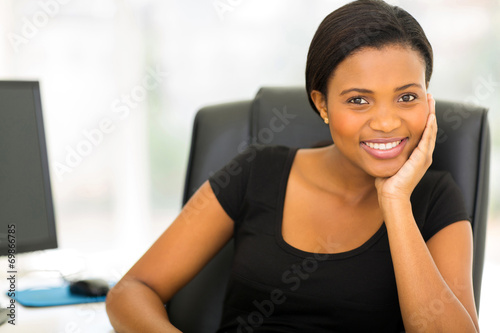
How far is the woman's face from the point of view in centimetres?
123

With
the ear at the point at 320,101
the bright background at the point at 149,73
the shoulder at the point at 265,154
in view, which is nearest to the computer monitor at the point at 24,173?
the shoulder at the point at 265,154

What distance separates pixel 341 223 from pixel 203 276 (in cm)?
39

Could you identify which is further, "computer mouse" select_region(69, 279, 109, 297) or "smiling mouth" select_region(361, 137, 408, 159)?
"computer mouse" select_region(69, 279, 109, 297)

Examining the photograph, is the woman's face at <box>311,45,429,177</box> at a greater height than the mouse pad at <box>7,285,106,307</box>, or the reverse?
the woman's face at <box>311,45,429,177</box>

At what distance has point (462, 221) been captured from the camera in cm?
130

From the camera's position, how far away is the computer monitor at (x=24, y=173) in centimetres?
129

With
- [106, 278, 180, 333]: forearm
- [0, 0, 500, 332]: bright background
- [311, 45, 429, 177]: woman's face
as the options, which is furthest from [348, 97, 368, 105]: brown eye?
[0, 0, 500, 332]: bright background

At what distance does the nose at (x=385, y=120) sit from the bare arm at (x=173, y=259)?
17.1 inches

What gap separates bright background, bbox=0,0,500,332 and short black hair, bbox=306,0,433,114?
168cm

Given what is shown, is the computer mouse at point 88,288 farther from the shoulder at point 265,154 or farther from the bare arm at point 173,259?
the shoulder at point 265,154

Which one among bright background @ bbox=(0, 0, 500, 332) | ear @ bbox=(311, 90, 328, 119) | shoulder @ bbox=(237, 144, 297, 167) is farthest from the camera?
bright background @ bbox=(0, 0, 500, 332)

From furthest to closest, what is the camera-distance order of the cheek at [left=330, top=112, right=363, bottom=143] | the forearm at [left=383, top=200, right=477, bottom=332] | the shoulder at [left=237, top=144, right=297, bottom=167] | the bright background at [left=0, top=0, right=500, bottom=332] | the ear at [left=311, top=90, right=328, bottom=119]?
the bright background at [left=0, top=0, right=500, bottom=332]
the shoulder at [left=237, top=144, right=297, bottom=167]
the ear at [left=311, top=90, right=328, bottom=119]
the cheek at [left=330, top=112, right=363, bottom=143]
the forearm at [left=383, top=200, right=477, bottom=332]

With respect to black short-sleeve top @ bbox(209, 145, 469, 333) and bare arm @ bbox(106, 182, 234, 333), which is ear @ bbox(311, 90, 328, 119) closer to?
black short-sleeve top @ bbox(209, 145, 469, 333)

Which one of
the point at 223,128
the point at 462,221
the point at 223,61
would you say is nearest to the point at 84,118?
the point at 223,61
